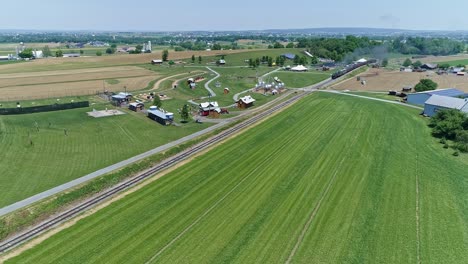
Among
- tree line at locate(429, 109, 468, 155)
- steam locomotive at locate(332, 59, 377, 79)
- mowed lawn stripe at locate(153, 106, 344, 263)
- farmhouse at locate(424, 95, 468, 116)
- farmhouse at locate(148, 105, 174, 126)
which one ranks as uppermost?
steam locomotive at locate(332, 59, 377, 79)

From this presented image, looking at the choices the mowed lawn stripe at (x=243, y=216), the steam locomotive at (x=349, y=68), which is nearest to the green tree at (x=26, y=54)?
the steam locomotive at (x=349, y=68)

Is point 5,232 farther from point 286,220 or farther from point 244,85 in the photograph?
point 244,85

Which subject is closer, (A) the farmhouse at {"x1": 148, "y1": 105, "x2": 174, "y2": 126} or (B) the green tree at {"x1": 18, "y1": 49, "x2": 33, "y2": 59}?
(A) the farmhouse at {"x1": 148, "y1": 105, "x2": 174, "y2": 126}

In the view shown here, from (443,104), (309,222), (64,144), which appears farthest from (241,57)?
(309,222)

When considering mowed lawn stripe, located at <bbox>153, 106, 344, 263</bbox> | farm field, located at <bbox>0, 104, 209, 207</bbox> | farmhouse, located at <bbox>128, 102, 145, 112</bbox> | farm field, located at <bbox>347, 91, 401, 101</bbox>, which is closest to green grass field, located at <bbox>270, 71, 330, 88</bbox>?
farm field, located at <bbox>347, 91, 401, 101</bbox>

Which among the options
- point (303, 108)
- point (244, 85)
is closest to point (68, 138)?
point (303, 108)

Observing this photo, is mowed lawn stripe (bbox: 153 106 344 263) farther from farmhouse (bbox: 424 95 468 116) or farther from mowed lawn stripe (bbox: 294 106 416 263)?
farmhouse (bbox: 424 95 468 116)
